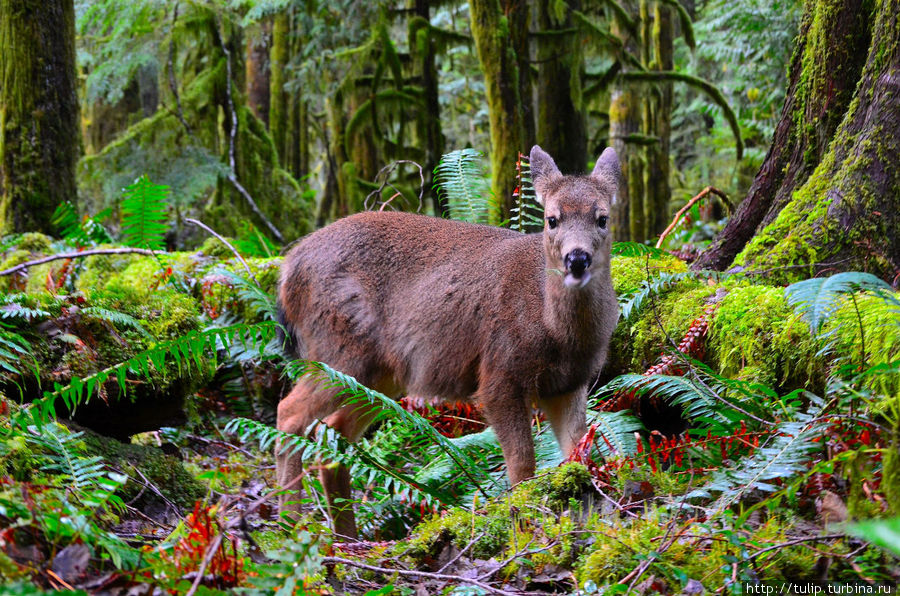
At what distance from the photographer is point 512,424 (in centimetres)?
502

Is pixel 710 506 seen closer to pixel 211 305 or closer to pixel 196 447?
pixel 196 447

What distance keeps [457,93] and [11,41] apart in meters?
12.0

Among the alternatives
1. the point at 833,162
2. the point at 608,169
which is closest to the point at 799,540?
the point at 608,169

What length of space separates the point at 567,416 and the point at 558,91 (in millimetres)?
7494

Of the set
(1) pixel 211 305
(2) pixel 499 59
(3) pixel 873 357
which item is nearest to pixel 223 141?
(2) pixel 499 59

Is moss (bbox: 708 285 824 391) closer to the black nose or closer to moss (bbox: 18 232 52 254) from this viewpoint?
the black nose

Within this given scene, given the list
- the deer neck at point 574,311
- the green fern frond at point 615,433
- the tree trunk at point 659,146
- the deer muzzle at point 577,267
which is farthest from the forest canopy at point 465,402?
the tree trunk at point 659,146

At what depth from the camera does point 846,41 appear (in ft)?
19.5

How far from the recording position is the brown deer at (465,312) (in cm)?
506

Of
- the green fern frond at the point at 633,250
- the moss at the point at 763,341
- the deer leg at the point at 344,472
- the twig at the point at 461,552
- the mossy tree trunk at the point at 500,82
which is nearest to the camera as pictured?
the twig at the point at 461,552

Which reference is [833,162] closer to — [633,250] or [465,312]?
[633,250]

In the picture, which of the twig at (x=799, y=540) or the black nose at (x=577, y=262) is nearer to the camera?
the twig at (x=799, y=540)

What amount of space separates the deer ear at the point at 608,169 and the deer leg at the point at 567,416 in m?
1.46

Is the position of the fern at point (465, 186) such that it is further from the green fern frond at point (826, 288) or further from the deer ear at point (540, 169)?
the green fern frond at point (826, 288)
